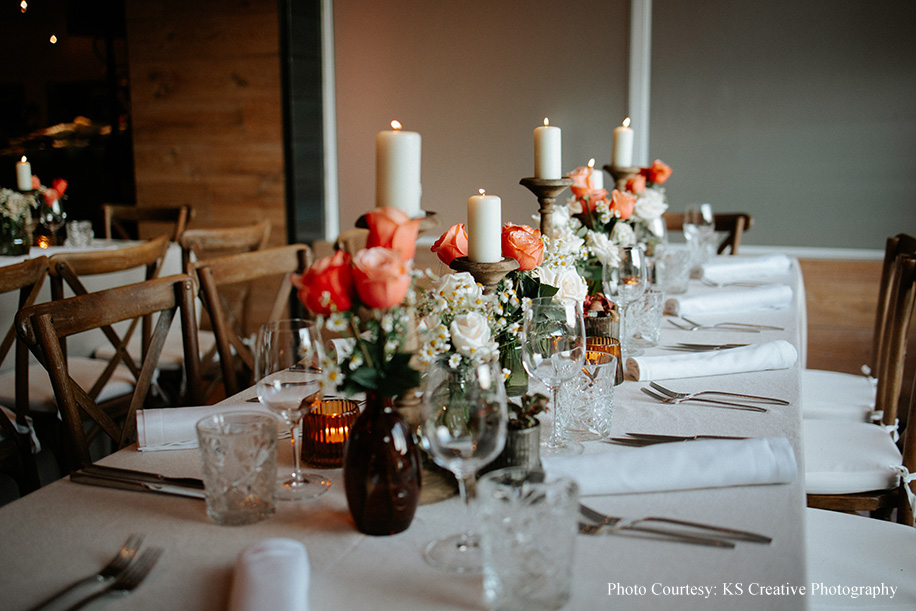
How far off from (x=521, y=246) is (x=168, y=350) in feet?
5.67

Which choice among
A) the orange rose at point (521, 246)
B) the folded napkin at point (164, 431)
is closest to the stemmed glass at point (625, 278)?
the orange rose at point (521, 246)

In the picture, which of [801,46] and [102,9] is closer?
[801,46]

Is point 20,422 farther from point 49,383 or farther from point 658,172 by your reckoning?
point 658,172

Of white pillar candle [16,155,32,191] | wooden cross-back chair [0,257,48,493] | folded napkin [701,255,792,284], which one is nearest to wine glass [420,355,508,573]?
wooden cross-back chair [0,257,48,493]

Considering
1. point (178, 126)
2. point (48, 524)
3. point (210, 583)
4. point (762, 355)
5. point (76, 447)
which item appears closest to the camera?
point (210, 583)

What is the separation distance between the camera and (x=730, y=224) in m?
3.29

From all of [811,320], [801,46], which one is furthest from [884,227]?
[801,46]

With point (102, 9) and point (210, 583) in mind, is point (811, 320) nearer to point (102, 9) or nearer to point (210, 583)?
point (210, 583)

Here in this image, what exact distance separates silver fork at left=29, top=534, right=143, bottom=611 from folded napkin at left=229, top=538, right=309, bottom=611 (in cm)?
13

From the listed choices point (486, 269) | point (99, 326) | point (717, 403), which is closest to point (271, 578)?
point (486, 269)

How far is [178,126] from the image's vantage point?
172 inches

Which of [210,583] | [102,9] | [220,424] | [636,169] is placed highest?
[102,9]

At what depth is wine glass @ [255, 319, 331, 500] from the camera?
102 cm

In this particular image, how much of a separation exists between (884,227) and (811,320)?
530mm
